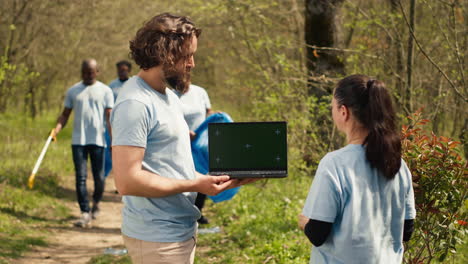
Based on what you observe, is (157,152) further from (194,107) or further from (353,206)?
(194,107)

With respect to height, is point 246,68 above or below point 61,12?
below

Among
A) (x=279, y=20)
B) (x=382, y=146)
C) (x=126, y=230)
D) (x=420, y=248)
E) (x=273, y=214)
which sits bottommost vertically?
(x=273, y=214)

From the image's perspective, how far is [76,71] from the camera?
1783cm

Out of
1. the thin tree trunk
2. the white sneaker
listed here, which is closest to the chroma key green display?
the thin tree trunk

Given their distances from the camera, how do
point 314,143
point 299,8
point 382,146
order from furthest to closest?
point 299,8
point 314,143
point 382,146

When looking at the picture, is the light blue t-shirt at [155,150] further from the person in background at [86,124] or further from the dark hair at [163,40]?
the person in background at [86,124]

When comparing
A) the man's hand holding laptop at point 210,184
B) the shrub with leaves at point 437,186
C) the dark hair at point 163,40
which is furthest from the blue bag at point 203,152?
the dark hair at point 163,40

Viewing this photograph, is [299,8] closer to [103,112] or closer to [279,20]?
[279,20]

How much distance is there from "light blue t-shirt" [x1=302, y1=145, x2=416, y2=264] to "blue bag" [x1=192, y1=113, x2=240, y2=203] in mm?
4160

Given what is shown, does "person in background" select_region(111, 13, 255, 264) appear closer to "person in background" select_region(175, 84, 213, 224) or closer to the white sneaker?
"person in background" select_region(175, 84, 213, 224)

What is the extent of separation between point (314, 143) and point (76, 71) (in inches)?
473

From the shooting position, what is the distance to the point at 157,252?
9.52 feet

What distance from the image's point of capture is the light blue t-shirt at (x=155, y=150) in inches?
109

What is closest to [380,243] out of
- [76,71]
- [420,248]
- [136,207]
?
[136,207]
